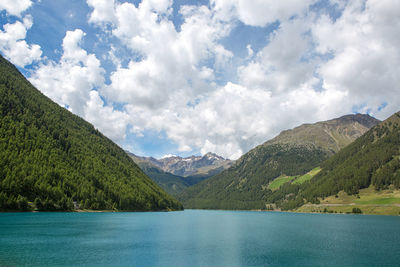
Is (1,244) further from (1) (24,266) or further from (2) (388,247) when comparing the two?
(2) (388,247)

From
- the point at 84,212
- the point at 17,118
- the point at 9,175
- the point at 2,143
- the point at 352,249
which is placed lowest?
the point at 352,249

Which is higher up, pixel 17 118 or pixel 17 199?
pixel 17 118

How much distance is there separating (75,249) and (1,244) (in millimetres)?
13529

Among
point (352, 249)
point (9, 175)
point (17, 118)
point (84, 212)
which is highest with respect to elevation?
point (17, 118)

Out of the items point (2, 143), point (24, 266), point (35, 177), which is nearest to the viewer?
point (24, 266)

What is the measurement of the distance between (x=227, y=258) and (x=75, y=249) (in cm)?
2856

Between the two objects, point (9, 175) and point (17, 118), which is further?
point (17, 118)

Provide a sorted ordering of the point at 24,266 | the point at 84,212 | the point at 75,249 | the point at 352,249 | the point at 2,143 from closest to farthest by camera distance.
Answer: the point at 24,266
the point at 75,249
the point at 352,249
the point at 2,143
the point at 84,212

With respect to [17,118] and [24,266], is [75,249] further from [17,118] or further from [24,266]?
[17,118]

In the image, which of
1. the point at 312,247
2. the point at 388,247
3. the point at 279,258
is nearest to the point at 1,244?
the point at 279,258

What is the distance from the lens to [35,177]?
14775cm

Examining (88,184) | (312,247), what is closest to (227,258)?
(312,247)

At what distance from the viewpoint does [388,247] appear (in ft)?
200

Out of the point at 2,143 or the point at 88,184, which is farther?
the point at 88,184
